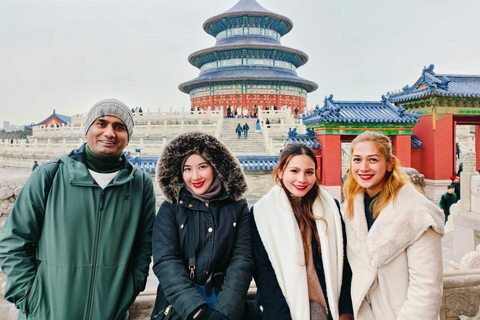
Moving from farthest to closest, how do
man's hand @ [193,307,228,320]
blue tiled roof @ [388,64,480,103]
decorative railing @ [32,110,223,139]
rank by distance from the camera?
decorative railing @ [32,110,223,139] → blue tiled roof @ [388,64,480,103] → man's hand @ [193,307,228,320]

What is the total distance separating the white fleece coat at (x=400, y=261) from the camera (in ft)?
6.95

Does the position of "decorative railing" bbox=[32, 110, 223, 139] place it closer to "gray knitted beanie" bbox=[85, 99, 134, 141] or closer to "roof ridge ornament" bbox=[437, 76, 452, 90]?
"roof ridge ornament" bbox=[437, 76, 452, 90]

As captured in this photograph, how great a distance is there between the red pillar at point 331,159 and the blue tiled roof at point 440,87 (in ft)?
13.6

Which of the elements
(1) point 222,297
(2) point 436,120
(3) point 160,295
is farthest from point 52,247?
(2) point 436,120

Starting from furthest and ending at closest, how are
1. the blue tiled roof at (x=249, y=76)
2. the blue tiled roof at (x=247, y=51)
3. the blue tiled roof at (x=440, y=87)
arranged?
1. the blue tiled roof at (x=247, y=51)
2. the blue tiled roof at (x=249, y=76)
3. the blue tiled roof at (x=440, y=87)

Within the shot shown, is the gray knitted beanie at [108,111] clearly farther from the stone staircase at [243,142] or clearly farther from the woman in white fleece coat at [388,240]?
the stone staircase at [243,142]

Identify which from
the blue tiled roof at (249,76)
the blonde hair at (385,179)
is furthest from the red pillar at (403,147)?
the blue tiled roof at (249,76)

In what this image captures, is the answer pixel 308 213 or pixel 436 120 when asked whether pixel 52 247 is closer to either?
pixel 308 213

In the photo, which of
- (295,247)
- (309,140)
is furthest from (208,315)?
(309,140)

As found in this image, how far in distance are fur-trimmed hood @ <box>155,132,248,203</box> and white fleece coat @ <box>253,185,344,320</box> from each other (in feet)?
0.77

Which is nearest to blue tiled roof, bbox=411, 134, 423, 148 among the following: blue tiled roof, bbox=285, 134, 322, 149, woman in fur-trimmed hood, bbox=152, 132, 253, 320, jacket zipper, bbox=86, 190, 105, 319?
blue tiled roof, bbox=285, 134, 322, 149

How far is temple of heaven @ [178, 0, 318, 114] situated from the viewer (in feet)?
97.1

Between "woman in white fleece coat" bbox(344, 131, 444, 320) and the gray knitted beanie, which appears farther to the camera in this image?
the gray knitted beanie

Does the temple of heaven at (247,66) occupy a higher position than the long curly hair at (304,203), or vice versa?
the temple of heaven at (247,66)
